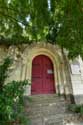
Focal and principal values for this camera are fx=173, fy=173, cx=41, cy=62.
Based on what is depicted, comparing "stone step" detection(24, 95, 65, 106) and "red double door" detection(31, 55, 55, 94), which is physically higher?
"red double door" detection(31, 55, 55, 94)

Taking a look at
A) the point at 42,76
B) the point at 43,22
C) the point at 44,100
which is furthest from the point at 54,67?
the point at 43,22

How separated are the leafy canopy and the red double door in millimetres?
993

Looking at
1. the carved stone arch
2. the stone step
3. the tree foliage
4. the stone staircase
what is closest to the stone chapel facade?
the carved stone arch

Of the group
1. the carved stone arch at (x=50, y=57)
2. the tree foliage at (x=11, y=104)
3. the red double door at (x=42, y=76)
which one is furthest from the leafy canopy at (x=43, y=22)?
the tree foliage at (x=11, y=104)

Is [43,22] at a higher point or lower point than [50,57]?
higher

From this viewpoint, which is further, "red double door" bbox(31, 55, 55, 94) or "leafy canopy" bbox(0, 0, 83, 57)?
"red double door" bbox(31, 55, 55, 94)

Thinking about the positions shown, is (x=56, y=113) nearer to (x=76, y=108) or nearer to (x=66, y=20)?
(x=76, y=108)

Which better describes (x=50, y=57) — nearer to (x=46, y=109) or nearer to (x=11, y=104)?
(x=46, y=109)

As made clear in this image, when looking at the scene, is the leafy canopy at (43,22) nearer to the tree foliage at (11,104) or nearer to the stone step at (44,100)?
the stone step at (44,100)

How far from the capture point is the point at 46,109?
6465mm

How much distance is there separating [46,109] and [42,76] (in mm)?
1809

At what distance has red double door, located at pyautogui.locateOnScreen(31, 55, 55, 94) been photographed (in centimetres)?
765

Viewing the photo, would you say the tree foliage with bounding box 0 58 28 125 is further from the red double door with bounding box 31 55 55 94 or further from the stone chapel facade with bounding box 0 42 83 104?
the red double door with bounding box 31 55 55 94

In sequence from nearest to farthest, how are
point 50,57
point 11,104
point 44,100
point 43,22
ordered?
point 11,104 < point 44,100 < point 43,22 < point 50,57
